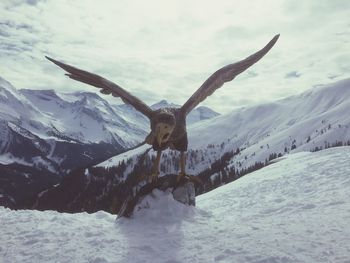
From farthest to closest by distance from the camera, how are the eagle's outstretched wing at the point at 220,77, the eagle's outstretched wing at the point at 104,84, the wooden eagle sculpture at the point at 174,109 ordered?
the eagle's outstretched wing at the point at 220,77
the eagle's outstretched wing at the point at 104,84
the wooden eagle sculpture at the point at 174,109

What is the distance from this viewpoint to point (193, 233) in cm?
1091

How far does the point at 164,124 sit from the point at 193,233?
2.63 metres

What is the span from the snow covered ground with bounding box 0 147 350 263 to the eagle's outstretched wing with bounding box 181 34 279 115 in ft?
8.87

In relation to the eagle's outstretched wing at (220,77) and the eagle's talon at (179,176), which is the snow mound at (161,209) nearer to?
the eagle's talon at (179,176)

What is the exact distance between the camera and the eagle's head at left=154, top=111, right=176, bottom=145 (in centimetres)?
1136

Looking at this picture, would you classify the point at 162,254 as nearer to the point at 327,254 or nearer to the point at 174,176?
the point at 327,254

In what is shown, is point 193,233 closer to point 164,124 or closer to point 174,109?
point 164,124

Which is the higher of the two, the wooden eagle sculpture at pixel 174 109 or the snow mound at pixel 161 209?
the wooden eagle sculpture at pixel 174 109

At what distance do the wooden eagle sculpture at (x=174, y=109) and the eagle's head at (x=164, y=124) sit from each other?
3 centimetres

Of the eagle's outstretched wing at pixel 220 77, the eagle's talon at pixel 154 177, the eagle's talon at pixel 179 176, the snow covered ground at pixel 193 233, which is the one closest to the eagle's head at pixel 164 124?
the eagle's outstretched wing at pixel 220 77

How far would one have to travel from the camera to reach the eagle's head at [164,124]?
447 inches

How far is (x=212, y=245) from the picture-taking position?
383 inches

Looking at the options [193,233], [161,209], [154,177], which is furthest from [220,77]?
[193,233]

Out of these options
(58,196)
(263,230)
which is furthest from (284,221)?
(58,196)
